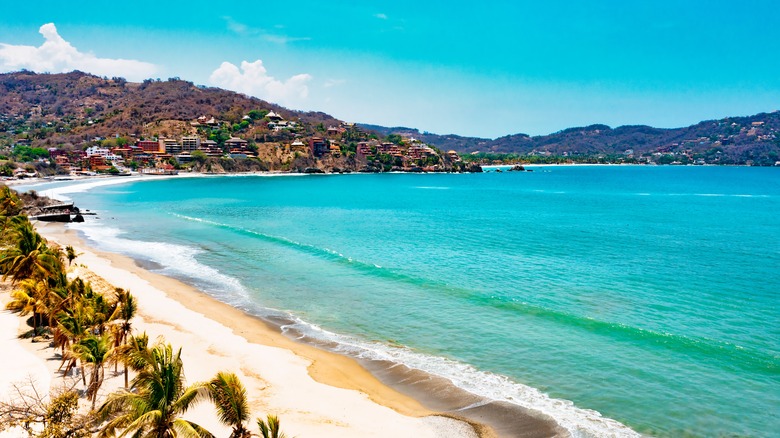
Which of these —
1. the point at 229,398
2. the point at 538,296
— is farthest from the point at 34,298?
the point at 538,296

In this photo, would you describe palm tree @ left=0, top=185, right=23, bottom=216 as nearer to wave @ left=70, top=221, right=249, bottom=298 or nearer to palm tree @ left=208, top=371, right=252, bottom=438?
wave @ left=70, top=221, right=249, bottom=298

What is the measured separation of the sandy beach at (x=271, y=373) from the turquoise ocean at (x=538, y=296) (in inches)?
90.2

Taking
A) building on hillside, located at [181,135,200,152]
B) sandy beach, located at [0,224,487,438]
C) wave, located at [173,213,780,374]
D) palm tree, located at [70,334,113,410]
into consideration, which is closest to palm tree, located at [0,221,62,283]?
sandy beach, located at [0,224,487,438]

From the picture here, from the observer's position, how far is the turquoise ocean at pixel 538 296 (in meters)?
19.8

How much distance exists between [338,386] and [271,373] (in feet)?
9.84

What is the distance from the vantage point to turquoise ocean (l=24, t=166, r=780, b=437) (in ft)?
64.8

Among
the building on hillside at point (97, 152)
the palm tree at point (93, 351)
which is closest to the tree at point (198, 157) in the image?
the building on hillside at point (97, 152)

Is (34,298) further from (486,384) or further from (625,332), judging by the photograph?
(625,332)

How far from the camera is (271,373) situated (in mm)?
20969

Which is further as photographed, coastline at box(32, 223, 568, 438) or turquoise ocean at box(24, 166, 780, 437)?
turquoise ocean at box(24, 166, 780, 437)

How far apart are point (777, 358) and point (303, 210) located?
66623 mm

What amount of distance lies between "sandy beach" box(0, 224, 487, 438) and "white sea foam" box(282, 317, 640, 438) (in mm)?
1589

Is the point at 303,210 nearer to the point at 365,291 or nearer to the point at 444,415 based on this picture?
the point at 365,291

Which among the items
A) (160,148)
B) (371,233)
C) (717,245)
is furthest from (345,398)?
(160,148)
